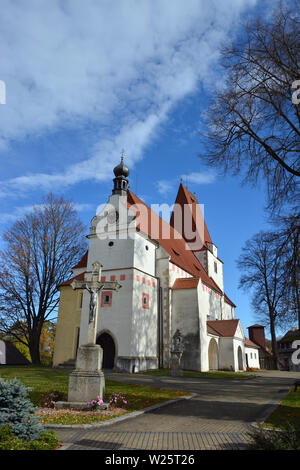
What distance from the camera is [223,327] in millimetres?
27188

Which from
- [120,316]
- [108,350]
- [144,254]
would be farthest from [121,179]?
[108,350]

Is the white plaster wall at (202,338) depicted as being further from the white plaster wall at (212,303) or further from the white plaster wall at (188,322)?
the white plaster wall at (212,303)

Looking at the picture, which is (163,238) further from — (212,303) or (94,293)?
(94,293)

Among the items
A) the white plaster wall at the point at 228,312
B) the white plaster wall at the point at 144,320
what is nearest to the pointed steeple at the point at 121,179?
the white plaster wall at the point at 144,320

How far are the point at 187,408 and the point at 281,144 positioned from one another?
825cm

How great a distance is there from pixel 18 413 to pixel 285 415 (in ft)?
18.7

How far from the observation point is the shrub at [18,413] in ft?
15.0

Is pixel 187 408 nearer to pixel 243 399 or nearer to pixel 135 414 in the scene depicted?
pixel 135 414

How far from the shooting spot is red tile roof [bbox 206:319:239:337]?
25.9 metres

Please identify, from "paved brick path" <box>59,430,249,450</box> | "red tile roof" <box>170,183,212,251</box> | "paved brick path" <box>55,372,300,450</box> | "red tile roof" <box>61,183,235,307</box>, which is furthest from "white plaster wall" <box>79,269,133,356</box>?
"red tile roof" <box>170,183,212,251</box>

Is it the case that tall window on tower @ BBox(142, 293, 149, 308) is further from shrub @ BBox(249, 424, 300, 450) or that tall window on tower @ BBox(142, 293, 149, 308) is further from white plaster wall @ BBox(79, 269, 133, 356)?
shrub @ BBox(249, 424, 300, 450)

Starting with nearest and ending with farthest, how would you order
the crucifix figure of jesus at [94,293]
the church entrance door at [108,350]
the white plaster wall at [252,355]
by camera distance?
the crucifix figure of jesus at [94,293], the church entrance door at [108,350], the white plaster wall at [252,355]

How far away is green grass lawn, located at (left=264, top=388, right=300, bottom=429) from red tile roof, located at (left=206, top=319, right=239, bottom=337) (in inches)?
633

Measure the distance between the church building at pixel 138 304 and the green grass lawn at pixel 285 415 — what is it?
1141cm
